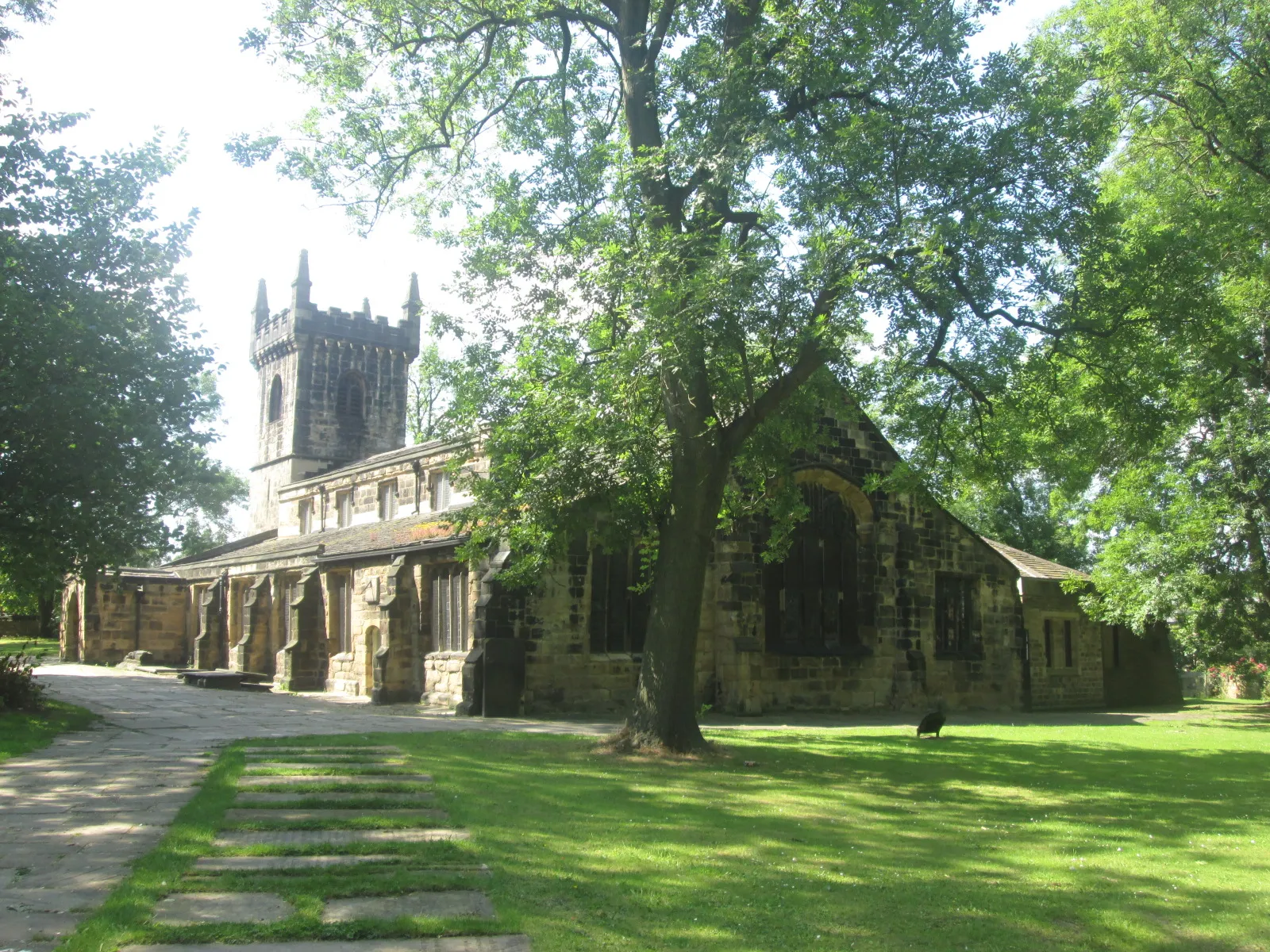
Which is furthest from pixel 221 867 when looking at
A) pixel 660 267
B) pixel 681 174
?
pixel 681 174

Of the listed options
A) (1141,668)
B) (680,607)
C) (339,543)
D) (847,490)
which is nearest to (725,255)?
(680,607)

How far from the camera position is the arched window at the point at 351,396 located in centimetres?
4778

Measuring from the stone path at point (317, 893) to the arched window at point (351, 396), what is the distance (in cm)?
4092

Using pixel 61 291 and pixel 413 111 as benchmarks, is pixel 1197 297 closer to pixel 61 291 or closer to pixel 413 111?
pixel 413 111

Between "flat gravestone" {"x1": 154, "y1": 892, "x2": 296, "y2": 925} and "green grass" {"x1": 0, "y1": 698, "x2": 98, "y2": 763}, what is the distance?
6.48 metres

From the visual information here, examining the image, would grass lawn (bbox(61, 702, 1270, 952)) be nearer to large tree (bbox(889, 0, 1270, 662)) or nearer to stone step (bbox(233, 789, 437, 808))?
stone step (bbox(233, 789, 437, 808))

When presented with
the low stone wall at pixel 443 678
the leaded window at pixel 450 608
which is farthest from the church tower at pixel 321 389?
the low stone wall at pixel 443 678

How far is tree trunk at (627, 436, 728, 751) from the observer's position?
13.4 m

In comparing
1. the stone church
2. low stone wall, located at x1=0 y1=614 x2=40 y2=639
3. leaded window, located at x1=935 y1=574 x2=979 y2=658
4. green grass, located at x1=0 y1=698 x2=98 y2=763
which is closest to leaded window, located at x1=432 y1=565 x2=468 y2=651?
the stone church

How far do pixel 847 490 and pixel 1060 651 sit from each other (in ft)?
32.8

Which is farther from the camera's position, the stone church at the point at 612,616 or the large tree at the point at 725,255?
the stone church at the point at 612,616

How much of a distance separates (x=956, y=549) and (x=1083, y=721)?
506 cm

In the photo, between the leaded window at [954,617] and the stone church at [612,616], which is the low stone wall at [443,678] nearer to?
the stone church at [612,616]

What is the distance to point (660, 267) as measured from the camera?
1253cm
